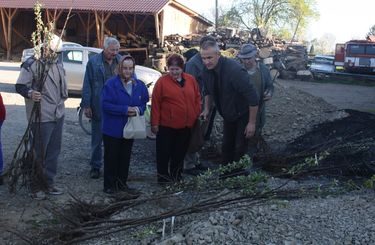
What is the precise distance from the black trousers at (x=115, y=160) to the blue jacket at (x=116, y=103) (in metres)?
0.11

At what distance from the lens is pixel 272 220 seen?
3.70 m

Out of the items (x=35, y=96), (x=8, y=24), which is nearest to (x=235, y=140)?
(x=35, y=96)

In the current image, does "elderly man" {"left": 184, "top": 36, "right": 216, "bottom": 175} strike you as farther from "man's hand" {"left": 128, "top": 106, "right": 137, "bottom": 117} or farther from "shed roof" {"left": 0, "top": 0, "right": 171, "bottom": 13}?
"shed roof" {"left": 0, "top": 0, "right": 171, "bottom": 13}

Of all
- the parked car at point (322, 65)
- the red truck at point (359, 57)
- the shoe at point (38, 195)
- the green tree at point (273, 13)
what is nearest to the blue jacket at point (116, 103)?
the shoe at point (38, 195)

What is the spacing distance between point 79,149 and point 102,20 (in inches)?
802

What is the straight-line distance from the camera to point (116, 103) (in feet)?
16.5

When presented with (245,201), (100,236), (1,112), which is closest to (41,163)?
(1,112)

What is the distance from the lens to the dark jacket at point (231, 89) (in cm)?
496

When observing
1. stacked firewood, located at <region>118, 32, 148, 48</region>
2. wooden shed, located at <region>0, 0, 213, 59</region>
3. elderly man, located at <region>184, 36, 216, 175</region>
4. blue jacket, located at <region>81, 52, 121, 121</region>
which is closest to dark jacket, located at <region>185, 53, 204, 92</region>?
elderly man, located at <region>184, 36, 216, 175</region>

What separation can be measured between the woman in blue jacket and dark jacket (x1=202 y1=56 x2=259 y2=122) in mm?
804

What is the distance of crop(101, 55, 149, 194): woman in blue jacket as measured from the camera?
16.5ft

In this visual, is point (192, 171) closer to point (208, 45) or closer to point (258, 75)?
point (258, 75)

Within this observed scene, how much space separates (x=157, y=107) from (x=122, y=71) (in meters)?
0.57

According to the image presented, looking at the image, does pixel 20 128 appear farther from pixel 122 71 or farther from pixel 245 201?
pixel 245 201
